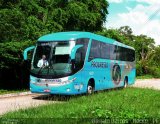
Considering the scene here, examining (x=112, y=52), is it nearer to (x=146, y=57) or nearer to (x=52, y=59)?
(x=52, y=59)

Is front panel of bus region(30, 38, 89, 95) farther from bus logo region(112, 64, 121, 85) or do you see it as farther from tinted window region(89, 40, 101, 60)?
bus logo region(112, 64, 121, 85)

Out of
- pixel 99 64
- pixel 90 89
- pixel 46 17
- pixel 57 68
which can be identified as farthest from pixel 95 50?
pixel 46 17

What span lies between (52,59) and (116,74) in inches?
305

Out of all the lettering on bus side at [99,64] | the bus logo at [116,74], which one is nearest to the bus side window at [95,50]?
the lettering on bus side at [99,64]

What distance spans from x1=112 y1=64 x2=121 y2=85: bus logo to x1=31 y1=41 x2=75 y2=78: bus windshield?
6.71 m

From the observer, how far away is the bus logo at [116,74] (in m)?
25.3

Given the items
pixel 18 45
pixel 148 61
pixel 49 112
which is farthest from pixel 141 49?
pixel 49 112

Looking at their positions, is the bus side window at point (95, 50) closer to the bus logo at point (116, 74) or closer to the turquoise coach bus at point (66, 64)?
the turquoise coach bus at point (66, 64)

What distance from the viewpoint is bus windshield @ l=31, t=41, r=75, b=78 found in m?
18.7

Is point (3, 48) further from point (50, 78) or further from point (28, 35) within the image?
point (50, 78)

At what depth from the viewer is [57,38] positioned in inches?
771

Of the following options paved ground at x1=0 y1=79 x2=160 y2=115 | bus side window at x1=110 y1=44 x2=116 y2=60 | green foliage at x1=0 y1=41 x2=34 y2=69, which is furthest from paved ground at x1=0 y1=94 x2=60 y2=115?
bus side window at x1=110 y1=44 x2=116 y2=60

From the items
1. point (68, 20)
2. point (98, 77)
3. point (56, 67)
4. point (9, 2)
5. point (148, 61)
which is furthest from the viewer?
point (148, 61)

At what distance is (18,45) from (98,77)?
496cm
